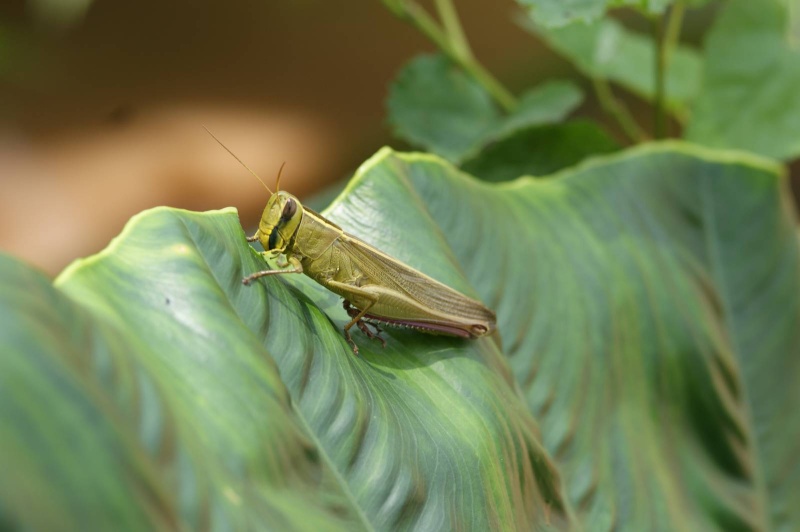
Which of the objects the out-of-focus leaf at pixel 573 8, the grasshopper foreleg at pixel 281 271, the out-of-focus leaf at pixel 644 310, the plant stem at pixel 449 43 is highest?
the out-of-focus leaf at pixel 573 8

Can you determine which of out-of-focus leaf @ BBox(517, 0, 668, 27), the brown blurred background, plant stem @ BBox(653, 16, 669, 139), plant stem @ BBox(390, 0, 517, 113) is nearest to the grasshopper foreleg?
out-of-focus leaf @ BBox(517, 0, 668, 27)

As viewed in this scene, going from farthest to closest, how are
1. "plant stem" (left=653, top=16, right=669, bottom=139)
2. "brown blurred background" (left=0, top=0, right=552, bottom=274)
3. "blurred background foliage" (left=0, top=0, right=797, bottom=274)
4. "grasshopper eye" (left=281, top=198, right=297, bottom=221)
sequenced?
"brown blurred background" (left=0, top=0, right=552, bottom=274) < "blurred background foliage" (left=0, top=0, right=797, bottom=274) < "plant stem" (left=653, top=16, right=669, bottom=139) < "grasshopper eye" (left=281, top=198, right=297, bottom=221)

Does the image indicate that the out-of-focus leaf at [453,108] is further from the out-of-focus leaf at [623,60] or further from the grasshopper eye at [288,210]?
the grasshopper eye at [288,210]

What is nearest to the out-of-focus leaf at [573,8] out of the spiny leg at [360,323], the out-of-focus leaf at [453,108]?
the out-of-focus leaf at [453,108]

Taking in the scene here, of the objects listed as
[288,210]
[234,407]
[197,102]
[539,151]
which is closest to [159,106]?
[197,102]

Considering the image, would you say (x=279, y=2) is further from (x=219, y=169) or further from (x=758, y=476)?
(x=758, y=476)

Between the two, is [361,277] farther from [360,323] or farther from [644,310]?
[644,310]

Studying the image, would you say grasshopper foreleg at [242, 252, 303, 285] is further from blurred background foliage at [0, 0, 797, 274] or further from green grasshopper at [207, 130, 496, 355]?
blurred background foliage at [0, 0, 797, 274]
